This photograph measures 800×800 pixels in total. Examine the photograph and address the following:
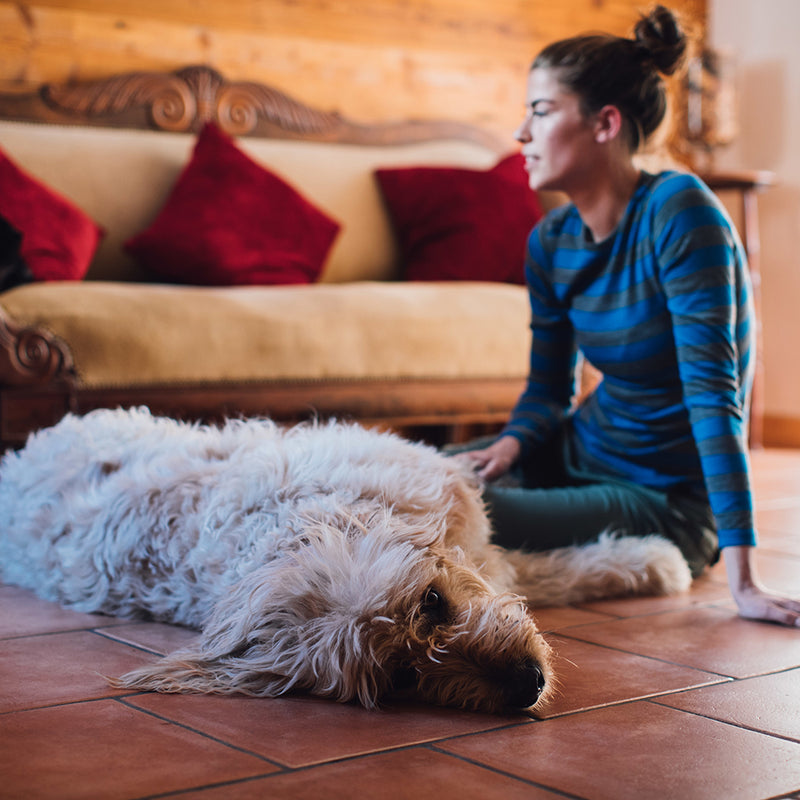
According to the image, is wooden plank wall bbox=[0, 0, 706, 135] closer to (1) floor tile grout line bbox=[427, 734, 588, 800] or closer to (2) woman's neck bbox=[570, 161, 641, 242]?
(2) woman's neck bbox=[570, 161, 641, 242]

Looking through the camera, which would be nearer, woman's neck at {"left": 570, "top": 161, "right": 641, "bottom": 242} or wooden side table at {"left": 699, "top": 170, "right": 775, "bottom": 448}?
woman's neck at {"left": 570, "top": 161, "right": 641, "bottom": 242}

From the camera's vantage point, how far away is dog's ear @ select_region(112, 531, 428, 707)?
44.4 inches

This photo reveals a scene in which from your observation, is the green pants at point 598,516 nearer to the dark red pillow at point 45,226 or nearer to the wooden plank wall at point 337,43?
the dark red pillow at point 45,226

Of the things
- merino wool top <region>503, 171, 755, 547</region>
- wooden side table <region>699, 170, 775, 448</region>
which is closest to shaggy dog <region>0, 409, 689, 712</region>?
merino wool top <region>503, 171, 755, 547</region>

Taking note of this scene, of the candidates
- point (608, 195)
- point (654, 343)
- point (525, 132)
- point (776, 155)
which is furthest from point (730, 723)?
point (776, 155)

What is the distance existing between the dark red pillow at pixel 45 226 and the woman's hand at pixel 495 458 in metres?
1.55

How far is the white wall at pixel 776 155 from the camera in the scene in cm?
453

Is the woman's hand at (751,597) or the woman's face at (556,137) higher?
the woman's face at (556,137)

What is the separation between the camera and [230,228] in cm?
339

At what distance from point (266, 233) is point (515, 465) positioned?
168cm

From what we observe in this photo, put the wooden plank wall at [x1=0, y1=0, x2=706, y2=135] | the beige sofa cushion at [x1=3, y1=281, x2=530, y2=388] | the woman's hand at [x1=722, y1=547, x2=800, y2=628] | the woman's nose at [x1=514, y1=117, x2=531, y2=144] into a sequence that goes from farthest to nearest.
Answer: the wooden plank wall at [x1=0, y1=0, x2=706, y2=135]
the beige sofa cushion at [x1=3, y1=281, x2=530, y2=388]
the woman's nose at [x1=514, y1=117, x2=531, y2=144]
the woman's hand at [x1=722, y1=547, x2=800, y2=628]

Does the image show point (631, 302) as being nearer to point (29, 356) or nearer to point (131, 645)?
point (131, 645)

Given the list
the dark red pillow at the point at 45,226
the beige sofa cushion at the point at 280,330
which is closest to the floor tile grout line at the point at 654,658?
the beige sofa cushion at the point at 280,330

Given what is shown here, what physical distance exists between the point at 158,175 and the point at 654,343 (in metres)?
2.21
